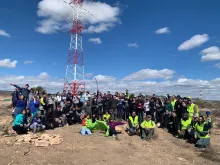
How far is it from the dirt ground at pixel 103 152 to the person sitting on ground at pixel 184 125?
94 cm

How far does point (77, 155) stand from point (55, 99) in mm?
6414

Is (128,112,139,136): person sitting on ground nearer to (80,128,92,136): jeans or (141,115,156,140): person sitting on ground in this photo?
(141,115,156,140): person sitting on ground

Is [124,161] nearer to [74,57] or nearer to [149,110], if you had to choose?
[149,110]

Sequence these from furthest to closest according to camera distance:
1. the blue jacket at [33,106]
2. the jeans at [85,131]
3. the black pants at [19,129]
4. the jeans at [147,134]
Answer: the blue jacket at [33,106] → the jeans at [147,134] → the jeans at [85,131] → the black pants at [19,129]

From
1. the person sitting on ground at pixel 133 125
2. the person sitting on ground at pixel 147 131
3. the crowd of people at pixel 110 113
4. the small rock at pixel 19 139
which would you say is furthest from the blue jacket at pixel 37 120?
the person sitting on ground at pixel 147 131

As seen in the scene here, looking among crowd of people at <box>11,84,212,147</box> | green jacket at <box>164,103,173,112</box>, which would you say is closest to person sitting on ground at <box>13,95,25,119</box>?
crowd of people at <box>11,84,212,147</box>

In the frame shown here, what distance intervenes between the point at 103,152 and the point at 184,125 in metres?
5.77

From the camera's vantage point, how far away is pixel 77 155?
10695 mm

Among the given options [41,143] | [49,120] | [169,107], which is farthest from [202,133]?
[49,120]

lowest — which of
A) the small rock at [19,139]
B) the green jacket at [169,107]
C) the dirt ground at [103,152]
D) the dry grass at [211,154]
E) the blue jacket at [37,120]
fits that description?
the dry grass at [211,154]

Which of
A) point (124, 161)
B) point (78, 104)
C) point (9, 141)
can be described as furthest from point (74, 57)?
point (124, 161)

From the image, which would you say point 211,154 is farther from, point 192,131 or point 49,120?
point 49,120

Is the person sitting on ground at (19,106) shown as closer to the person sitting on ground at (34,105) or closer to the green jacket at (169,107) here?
the person sitting on ground at (34,105)

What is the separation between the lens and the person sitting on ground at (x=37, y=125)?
13.6 m
